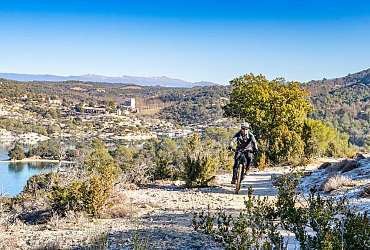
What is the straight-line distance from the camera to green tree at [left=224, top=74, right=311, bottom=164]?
77.3 ft

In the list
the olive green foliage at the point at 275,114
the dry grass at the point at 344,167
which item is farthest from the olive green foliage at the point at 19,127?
the dry grass at the point at 344,167

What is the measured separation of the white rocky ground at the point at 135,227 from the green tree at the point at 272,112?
1169 cm

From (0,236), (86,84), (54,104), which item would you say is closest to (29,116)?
(54,104)

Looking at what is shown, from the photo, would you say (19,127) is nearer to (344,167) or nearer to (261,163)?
(261,163)

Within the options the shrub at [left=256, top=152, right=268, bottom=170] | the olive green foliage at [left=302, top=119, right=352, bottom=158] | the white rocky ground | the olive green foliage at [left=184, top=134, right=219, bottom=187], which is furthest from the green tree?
the white rocky ground

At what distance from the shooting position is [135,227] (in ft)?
25.1

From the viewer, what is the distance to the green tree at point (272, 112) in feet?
77.3

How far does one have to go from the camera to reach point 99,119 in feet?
300

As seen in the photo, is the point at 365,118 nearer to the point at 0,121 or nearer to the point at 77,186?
the point at 0,121

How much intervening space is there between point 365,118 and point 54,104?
57.5m

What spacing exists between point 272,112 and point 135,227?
17.5 metres

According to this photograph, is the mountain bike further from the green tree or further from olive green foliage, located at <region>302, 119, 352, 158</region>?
olive green foliage, located at <region>302, 119, 352, 158</region>

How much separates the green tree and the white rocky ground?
460 inches

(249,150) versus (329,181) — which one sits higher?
(249,150)
